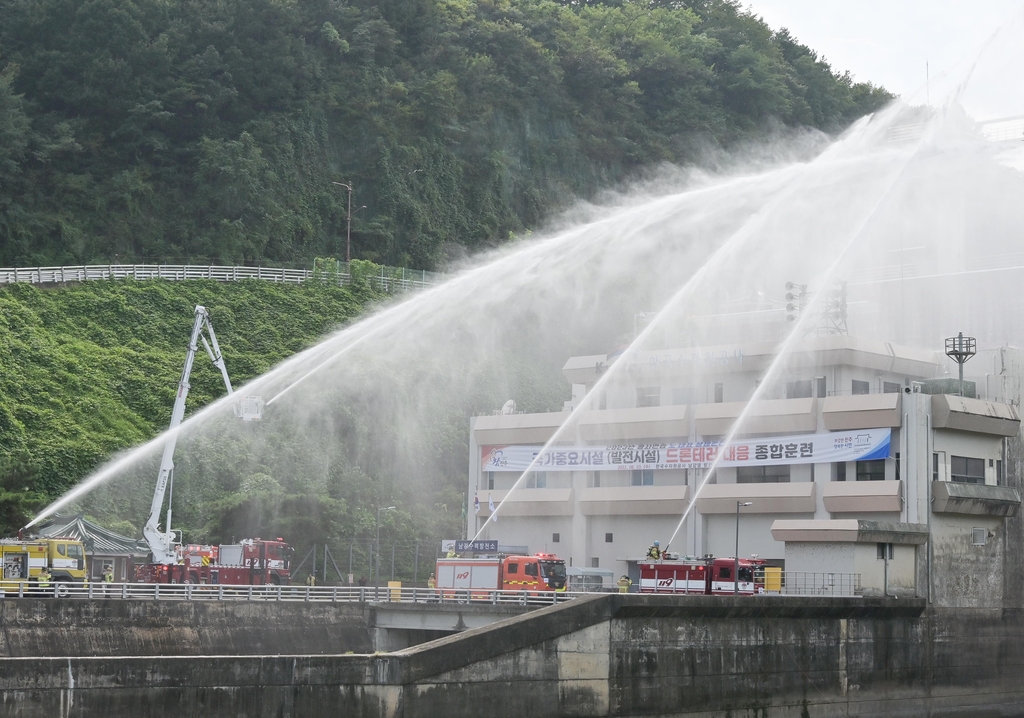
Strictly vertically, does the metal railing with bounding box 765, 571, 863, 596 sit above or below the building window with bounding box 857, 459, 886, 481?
below

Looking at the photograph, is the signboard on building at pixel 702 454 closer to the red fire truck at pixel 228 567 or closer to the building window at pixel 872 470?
the building window at pixel 872 470

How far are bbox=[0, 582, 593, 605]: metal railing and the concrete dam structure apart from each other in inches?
32.5

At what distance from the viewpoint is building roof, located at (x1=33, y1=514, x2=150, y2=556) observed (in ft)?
173

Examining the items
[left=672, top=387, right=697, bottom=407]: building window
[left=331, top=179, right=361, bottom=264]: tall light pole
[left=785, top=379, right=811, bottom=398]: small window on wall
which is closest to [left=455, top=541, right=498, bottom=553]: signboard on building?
[left=672, top=387, right=697, bottom=407]: building window

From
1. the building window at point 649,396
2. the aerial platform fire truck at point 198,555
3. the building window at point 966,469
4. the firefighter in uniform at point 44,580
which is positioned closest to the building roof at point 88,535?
the aerial platform fire truck at point 198,555

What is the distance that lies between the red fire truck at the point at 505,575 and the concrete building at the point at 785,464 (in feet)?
30.8

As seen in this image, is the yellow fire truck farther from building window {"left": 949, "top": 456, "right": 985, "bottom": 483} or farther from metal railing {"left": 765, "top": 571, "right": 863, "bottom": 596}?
building window {"left": 949, "top": 456, "right": 985, "bottom": 483}

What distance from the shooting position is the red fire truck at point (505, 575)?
53562 mm

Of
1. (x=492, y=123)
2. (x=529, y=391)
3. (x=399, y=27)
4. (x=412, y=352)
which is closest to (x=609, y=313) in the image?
(x=529, y=391)

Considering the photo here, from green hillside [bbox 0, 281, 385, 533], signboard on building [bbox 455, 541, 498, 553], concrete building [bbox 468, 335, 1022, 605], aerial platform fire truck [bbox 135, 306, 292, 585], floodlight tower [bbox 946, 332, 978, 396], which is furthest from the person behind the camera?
green hillside [bbox 0, 281, 385, 533]

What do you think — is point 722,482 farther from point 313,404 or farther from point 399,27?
point 399,27

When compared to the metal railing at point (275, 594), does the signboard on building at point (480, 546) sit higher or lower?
higher

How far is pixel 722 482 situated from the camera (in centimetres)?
6147

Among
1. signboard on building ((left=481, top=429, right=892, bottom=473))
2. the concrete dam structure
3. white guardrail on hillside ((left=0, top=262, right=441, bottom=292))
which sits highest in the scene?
white guardrail on hillside ((left=0, top=262, right=441, bottom=292))
